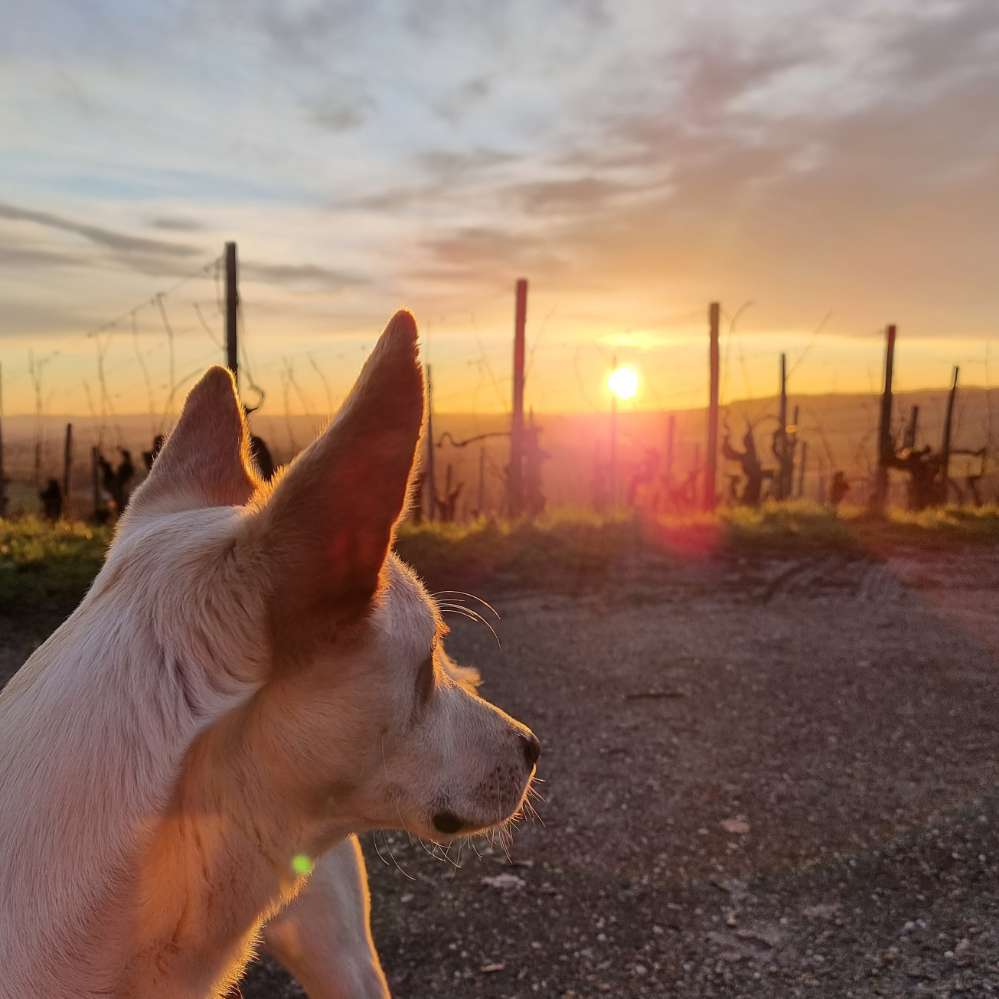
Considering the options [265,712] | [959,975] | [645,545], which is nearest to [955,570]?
[645,545]

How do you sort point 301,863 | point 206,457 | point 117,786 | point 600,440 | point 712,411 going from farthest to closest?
point 600,440 → point 712,411 → point 206,457 → point 301,863 → point 117,786

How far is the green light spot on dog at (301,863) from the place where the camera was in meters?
1.72

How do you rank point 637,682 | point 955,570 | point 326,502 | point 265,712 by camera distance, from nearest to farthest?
point 326,502
point 265,712
point 637,682
point 955,570

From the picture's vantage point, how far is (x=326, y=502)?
1358 mm

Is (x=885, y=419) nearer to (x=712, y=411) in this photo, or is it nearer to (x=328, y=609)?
(x=712, y=411)

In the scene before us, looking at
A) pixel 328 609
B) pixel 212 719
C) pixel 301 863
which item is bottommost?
pixel 301 863

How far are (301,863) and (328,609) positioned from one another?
609 millimetres

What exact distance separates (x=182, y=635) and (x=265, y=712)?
0.79 ft

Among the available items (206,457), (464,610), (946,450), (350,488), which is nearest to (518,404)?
(946,450)

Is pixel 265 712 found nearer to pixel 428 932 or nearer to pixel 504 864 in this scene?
pixel 428 932

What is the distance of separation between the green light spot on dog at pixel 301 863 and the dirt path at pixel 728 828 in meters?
2.04

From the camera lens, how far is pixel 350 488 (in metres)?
1.37

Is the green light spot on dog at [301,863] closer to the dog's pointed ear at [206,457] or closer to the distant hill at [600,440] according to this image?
the dog's pointed ear at [206,457]

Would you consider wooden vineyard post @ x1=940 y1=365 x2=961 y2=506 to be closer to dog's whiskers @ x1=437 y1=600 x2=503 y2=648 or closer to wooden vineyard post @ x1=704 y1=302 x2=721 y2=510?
wooden vineyard post @ x1=704 y1=302 x2=721 y2=510
